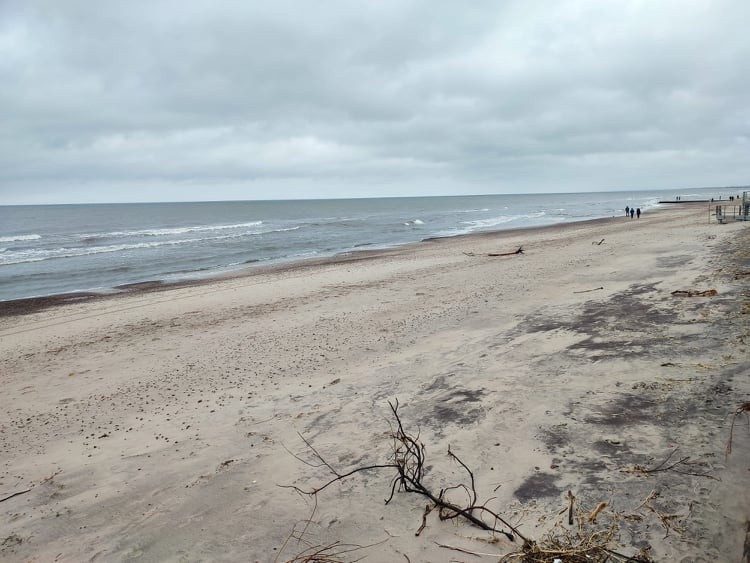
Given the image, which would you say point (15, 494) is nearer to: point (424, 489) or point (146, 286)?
point (424, 489)

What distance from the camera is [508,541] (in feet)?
11.2

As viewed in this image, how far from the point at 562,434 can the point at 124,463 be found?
4.97m

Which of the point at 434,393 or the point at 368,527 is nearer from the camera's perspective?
the point at 368,527

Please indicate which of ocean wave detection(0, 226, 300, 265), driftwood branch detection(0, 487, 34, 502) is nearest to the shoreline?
driftwood branch detection(0, 487, 34, 502)

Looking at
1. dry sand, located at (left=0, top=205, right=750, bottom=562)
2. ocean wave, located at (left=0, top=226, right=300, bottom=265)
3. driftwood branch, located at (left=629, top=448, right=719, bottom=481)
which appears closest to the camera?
dry sand, located at (left=0, top=205, right=750, bottom=562)

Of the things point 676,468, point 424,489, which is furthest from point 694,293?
point 424,489

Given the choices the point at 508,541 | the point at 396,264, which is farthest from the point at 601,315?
the point at 396,264

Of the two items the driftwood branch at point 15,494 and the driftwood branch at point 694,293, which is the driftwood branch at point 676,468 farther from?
the driftwood branch at point 694,293

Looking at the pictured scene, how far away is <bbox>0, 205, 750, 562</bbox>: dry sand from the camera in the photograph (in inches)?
148

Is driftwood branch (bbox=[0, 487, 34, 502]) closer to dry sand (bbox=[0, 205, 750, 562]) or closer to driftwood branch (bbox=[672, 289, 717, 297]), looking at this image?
dry sand (bbox=[0, 205, 750, 562])

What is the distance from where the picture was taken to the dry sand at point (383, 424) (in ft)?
12.4

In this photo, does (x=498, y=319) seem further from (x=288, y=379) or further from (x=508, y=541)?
(x=508, y=541)

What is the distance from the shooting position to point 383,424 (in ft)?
18.6

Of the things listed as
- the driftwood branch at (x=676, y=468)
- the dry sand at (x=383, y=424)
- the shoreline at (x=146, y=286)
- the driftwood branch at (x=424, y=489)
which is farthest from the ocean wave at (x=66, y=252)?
the driftwood branch at (x=676, y=468)
